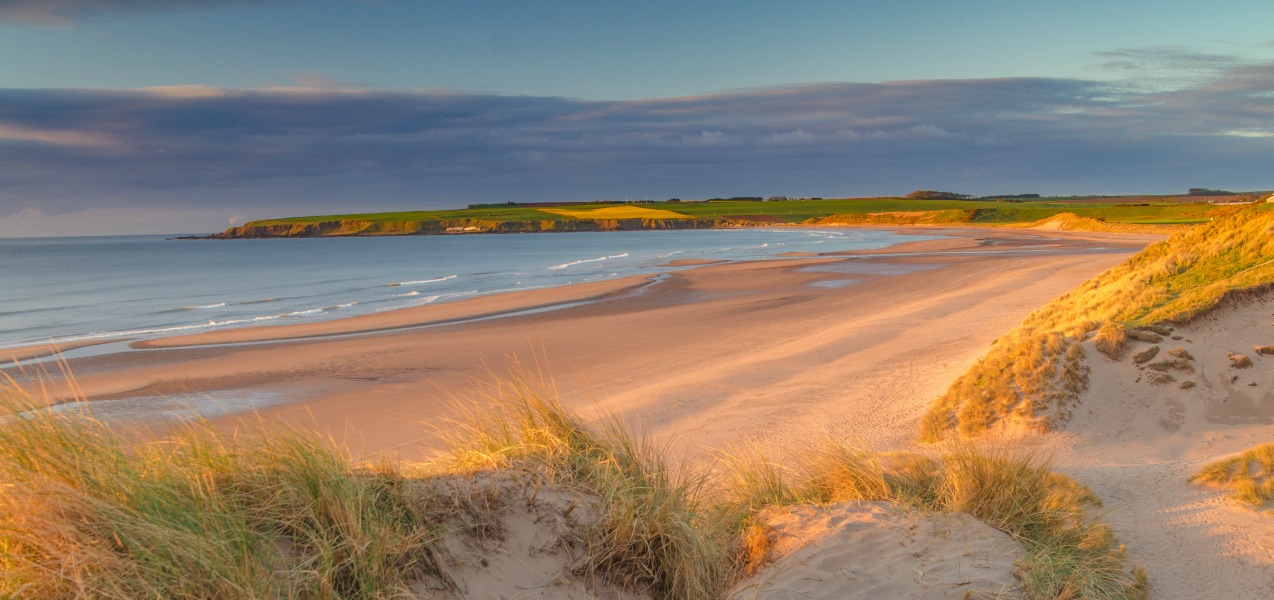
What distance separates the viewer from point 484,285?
38.4 metres

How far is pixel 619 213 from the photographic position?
559ft

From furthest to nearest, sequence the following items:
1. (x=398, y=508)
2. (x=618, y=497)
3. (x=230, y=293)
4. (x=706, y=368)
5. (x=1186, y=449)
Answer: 1. (x=230, y=293)
2. (x=706, y=368)
3. (x=1186, y=449)
4. (x=618, y=497)
5. (x=398, y=508)

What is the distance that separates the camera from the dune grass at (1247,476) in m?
5.99

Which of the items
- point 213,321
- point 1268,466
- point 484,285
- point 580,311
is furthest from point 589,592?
point 484,285

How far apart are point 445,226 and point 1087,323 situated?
165583 mm

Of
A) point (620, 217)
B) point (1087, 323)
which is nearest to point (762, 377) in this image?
point (1087, 323)

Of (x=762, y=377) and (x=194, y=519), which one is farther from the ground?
(x=194, y=519)

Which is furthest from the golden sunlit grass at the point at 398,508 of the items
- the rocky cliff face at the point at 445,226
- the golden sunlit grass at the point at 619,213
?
the golden sunlit grass at the point at 619,213

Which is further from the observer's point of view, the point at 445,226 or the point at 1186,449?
the point at 445,226

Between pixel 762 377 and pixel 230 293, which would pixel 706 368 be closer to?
pixel 762 377

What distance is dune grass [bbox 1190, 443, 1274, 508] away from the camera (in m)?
5.99

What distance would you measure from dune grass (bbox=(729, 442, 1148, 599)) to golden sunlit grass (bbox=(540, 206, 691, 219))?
5999 inches

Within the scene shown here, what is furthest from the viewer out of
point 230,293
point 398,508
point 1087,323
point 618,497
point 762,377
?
point 230,293

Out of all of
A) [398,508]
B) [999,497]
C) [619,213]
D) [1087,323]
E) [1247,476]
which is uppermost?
[619,213]
